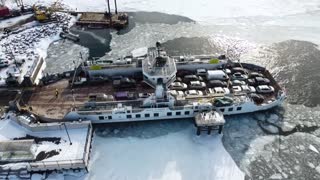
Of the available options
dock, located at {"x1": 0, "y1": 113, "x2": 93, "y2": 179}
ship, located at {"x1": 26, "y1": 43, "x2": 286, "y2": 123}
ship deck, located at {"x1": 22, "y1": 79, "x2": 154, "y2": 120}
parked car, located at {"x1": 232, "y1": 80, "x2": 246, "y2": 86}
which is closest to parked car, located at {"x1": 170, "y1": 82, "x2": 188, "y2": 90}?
ship, located at {"x1": 26, "y1": 43, "x2": 286, "y2": 123}

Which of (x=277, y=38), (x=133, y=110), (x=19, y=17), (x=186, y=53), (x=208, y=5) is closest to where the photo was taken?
(x=133, y=110)

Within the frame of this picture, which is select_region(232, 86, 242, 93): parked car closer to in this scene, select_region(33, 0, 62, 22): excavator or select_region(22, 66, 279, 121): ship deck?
select_region(22, 66, 279, 121): ship deck

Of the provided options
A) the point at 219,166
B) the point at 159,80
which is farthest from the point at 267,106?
the point at 159,80

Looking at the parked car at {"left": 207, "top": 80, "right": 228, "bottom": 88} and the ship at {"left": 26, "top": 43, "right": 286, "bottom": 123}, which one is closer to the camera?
the ship at {"left": 26, "top": 43, "right": 286, "bottom": 123}

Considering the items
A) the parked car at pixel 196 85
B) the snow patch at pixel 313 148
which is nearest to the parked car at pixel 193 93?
the parked car at pixel 196 85

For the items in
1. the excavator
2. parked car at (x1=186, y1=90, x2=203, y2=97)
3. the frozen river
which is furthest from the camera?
the excavator

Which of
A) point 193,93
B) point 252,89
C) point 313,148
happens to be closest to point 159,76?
point 193,93

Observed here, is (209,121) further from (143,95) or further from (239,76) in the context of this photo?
(239,76)

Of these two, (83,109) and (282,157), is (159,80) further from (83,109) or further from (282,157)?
(282,157)
